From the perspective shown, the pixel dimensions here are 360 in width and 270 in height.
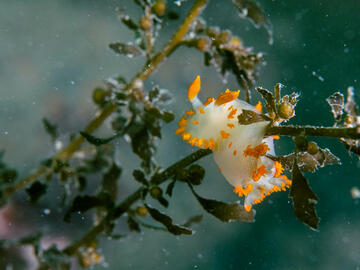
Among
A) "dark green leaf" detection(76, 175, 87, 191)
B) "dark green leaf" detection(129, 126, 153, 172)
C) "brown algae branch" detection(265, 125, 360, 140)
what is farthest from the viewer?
A: "dark green leaf" detection(76, 175, 87, 191)

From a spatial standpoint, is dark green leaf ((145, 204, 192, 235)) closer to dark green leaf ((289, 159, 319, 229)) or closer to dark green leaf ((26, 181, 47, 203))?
dark green leaf ((289, 159, 319, 229))

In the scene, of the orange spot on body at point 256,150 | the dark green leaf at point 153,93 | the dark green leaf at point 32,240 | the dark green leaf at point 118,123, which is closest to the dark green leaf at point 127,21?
the dark green leaf at point 153,93

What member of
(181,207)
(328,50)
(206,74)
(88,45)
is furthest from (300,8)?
(181,207)

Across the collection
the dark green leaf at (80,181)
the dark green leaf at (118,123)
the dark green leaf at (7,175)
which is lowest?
the dark green leaf at (7,175)

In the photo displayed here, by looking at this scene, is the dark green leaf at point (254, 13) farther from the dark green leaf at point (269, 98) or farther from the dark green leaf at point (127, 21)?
the dark green leaf at point (127, 21)

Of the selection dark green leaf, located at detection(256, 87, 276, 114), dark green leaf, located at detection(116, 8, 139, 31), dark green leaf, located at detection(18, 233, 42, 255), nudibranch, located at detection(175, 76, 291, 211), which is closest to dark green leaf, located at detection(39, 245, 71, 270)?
dark green leaf, located at detection(18, 233, 42, 255)
